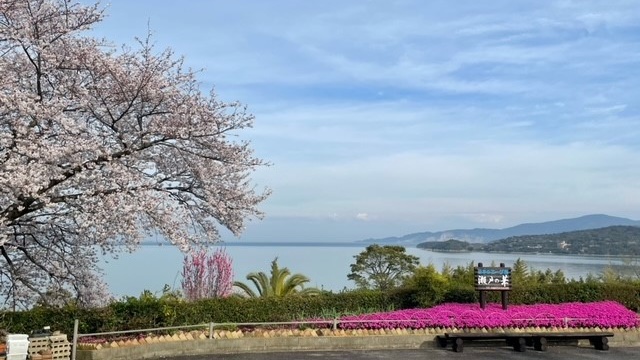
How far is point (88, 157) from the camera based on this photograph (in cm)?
1206

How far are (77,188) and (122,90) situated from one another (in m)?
2.32

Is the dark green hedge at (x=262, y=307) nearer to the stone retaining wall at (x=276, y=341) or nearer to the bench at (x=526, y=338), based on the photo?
the stone retaining wall at (x=276, y=341)

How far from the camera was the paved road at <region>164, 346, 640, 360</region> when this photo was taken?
44.8 feet

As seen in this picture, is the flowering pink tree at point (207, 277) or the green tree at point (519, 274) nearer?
the flowering pink tree at point (207, 277)

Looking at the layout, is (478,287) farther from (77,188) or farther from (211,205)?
(77,188)

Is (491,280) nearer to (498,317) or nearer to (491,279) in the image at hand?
(491,279)

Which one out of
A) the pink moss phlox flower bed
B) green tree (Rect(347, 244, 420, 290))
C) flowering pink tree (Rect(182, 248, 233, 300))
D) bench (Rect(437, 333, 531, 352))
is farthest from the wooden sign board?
green tree (Rect(347, 244, 420, 290))

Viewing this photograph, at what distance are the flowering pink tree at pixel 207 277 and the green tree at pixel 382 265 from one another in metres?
12.5

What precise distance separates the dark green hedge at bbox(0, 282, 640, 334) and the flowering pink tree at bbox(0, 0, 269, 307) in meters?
1.11

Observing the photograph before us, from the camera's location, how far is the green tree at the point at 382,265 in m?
30.8

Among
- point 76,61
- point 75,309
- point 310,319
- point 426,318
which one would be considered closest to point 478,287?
point 426,318

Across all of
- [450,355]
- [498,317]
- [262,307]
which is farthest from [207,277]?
[498,317]

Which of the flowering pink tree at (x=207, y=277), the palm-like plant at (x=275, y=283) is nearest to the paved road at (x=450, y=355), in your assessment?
the flowering pink tree at (x=207, y=277)

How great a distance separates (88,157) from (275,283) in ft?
34.8
